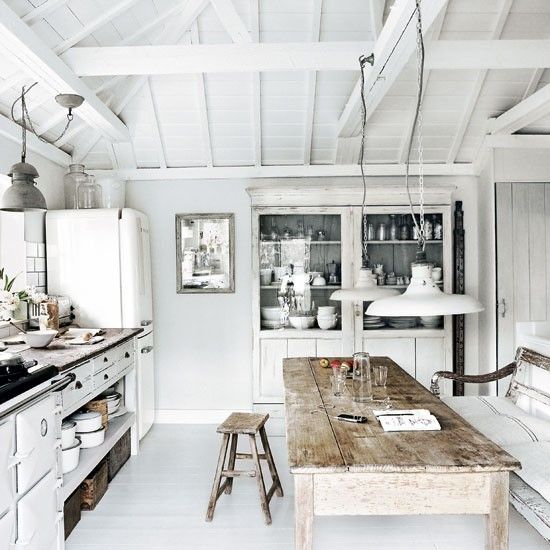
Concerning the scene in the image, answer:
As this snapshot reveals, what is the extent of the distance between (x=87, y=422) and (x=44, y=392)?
3.57 feet

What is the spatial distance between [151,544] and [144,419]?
1.81 metres

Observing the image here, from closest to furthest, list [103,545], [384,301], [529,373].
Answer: [384,301], [103,545], [529,373]

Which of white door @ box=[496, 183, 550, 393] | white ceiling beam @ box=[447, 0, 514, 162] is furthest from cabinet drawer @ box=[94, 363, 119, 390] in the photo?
white ceiling beam @ box=[447, 0, 514, 162]

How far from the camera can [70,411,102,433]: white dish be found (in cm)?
357

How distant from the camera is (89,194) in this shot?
4.84 meters

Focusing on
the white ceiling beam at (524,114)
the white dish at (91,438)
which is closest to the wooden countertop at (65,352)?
the white dish at (91,438)

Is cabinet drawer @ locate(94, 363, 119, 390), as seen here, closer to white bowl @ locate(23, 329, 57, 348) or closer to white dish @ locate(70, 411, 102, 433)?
white dish @ locate(70, 411, 102, 433)

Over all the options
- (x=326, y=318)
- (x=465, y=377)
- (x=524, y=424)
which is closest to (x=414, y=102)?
(x=326, y=318)

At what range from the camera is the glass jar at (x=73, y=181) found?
4863 millimetres

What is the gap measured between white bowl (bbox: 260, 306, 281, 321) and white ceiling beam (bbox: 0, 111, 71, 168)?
2232mm

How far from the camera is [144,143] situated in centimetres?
518

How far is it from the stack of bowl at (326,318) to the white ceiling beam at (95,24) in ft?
9.84

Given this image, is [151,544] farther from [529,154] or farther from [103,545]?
[529,154]

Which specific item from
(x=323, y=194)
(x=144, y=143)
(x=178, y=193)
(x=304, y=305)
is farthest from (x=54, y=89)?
(x=304, y=305)
